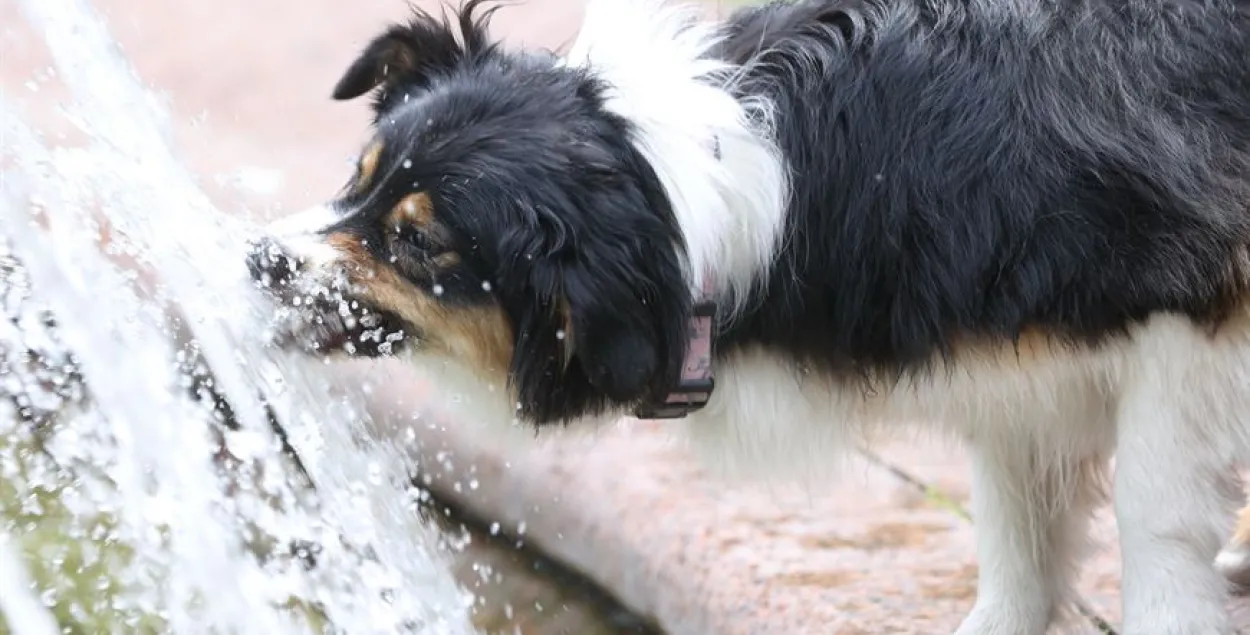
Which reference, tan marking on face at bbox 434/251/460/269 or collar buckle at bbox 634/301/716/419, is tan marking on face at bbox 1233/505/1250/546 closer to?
collar buckle at bbox 634/301/716/419

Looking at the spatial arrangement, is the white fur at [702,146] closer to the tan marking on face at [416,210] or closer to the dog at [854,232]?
the dog at [854,232]

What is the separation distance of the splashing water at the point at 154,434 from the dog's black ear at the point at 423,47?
1.54ft

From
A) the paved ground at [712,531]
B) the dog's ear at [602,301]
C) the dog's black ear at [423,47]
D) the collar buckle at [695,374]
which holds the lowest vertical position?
the paved ground at [712,531]

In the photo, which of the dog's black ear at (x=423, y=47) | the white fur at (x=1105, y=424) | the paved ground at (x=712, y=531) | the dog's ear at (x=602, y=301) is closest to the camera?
the dog's ear at (x=602, y=301)

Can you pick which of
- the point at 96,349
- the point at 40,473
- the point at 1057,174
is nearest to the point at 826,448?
the point at 1057,174

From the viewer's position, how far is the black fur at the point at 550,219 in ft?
9.12

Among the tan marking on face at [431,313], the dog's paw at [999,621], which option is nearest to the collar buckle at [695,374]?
the tan marking on face at [431,313]

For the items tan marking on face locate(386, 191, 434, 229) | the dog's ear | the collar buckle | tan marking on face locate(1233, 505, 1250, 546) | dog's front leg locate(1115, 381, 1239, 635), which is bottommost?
tan marking on face locate(1233, 505, 1250, 546)

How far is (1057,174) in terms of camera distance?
2.84m

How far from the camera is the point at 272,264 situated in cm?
287

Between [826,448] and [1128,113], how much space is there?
963 millimetres

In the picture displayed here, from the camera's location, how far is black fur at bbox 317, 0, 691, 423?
2.78 metres

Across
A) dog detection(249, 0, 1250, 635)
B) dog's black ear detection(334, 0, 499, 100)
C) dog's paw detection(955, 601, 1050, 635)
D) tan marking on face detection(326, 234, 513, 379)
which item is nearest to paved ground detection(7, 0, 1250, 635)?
dog's paw detection(955, 601, 1050, 635)

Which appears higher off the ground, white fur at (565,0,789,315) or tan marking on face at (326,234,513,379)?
white fur at (565,0,789,315)
